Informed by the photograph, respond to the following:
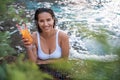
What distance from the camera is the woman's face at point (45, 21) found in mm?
Result: 2680

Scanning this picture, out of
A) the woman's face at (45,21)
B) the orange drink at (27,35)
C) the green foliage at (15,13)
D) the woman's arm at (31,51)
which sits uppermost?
the green foliage at (15,13)

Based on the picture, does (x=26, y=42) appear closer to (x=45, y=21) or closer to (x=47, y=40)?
(x=45, y=21)

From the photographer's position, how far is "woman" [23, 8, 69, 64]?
271 centimetres

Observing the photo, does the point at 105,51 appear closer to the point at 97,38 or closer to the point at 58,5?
the point at 97,38

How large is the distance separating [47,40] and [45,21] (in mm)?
A: 235

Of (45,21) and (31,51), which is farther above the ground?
(45,21)

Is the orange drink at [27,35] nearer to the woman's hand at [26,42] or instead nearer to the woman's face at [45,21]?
the woman's hand at [26,42]

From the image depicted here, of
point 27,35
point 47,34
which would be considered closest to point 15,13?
point 27,35

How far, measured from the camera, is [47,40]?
2861 mm

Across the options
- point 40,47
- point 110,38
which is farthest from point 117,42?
point 40,47

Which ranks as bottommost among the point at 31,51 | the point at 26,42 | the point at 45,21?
the point at 31,51

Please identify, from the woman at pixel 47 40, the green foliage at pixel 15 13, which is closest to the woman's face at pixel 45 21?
the woman at pixel 47 40

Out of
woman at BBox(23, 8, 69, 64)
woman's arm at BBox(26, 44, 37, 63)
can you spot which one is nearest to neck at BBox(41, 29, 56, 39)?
woman at BBox(23, 8, 69, 64)

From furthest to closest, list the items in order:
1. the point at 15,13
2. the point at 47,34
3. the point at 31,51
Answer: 1. the point at 47,34
2. the point at 31,51
3. the point at 15,13
